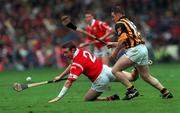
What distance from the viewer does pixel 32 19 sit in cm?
3722

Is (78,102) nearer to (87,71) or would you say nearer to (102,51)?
(87,71)

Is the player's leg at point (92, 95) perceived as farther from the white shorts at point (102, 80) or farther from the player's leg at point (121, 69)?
the player's leg at point (121, 69)

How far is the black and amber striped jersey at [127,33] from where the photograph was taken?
1568 cm

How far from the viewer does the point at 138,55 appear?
51.7ft

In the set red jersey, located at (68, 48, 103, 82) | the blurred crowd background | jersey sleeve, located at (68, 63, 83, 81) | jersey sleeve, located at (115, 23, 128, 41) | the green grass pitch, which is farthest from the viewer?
the blurred crowd background

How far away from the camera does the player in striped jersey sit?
15711 mm

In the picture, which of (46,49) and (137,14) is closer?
(46,49)

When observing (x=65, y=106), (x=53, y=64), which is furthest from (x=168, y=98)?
(x=53, y=64)

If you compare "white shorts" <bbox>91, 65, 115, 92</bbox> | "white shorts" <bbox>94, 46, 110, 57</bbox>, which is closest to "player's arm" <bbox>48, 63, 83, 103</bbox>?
"white shorts" <bbox>91, 65, 115, 92</bbox>

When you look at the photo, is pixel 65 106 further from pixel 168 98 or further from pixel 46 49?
pixel 46 49

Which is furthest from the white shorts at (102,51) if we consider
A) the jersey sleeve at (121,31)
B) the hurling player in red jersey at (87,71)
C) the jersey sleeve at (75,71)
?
the jersey sleeve at (75,71)

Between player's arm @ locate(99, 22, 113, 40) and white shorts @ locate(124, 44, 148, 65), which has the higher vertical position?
player's arm @ locate(99, 22, 113, 40)

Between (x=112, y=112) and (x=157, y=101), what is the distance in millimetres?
1980

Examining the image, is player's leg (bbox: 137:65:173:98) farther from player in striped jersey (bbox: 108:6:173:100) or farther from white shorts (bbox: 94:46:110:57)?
white shorts (bbox: 94:46:110:57)
